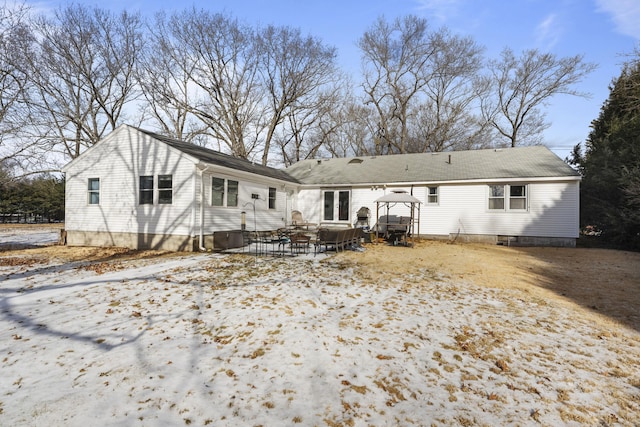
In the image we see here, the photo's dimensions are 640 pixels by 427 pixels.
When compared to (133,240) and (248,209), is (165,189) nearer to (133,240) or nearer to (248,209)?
(133,240)

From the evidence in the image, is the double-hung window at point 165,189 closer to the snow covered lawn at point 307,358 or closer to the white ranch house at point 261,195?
the white ranch house at point 261,195

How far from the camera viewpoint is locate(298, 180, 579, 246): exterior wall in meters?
14.0

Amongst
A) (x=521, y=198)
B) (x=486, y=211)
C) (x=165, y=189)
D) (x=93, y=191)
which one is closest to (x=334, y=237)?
(x=165, y=189)

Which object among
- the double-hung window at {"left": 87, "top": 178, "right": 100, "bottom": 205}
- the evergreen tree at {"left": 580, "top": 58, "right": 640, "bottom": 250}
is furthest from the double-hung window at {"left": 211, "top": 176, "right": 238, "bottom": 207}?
the evergreen tree at {"left": 580, "top": 58, "right": 640, "bottom": 250}

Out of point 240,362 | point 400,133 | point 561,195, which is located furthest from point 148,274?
point 400,133

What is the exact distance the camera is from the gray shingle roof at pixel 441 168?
49.1 ft

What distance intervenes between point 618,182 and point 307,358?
17.6 metres

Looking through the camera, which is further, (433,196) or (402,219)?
(433,196)

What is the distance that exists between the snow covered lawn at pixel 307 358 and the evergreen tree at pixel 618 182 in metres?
11.6

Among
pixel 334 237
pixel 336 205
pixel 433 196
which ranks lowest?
pixel 334 237

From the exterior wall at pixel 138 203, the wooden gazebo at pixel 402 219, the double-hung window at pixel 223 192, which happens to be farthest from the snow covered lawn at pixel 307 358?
the wooden gazebo at pixel 402 219

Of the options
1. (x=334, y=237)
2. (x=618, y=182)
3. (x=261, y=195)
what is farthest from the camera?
(x=261, y=195)

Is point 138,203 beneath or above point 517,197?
beneath

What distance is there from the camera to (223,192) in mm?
13125
